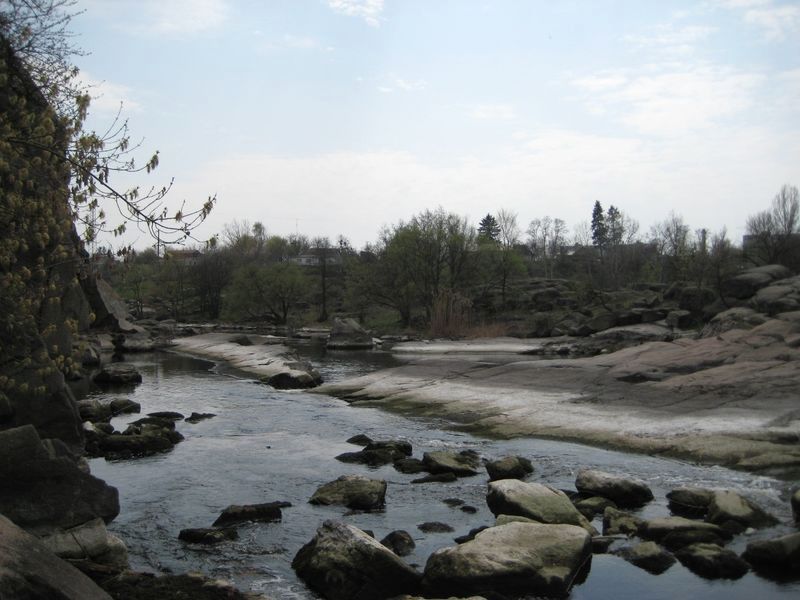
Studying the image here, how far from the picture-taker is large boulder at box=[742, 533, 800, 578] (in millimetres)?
10023

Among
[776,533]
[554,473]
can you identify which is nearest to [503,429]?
[554,473]

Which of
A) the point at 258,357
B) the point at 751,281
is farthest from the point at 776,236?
the point at 258,357

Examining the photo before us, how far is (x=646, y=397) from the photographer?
73.4ft

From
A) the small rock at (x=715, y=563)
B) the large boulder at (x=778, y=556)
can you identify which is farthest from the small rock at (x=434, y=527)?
the large boulder at (x=778, y=556)

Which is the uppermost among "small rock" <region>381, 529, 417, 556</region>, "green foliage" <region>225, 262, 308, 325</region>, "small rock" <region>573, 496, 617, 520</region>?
"green foliage" <region>225, 262, 308, 325</region>

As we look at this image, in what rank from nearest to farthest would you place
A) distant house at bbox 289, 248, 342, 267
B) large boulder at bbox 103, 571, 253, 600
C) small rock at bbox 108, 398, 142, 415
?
large boulder at bbox 103, 571, 253, 600 < small rock at bbox 108, 398, 142, 415 < distant house at bbox 289, 248, 342, 267

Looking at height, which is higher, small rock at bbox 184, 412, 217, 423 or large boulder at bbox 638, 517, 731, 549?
large boulder at bbox 638, 517, 731, 549

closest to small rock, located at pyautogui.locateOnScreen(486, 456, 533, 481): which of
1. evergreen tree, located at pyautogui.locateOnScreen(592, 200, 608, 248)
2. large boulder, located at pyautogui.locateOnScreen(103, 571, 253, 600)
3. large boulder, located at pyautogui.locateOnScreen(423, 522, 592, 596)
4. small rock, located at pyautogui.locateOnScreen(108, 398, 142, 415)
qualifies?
large boulder, located at pyautogui.locateOnScreen(423, 522, 592, 596)

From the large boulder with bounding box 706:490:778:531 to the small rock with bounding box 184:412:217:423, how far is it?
55.1ft

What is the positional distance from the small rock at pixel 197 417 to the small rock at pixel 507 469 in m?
11.8

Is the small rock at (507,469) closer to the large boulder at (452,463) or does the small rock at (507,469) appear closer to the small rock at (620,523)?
the large boulder at (452,463)

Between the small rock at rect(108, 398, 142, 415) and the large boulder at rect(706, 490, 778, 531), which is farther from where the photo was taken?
the small rock at rect(108, 398, 142, 415)

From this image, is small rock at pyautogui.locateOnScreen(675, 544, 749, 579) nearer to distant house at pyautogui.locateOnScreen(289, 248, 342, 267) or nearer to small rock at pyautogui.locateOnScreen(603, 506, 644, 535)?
small rock at pyautogui.locateOnScreen(603, 506, 644, 535)

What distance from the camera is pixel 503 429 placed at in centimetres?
2100
